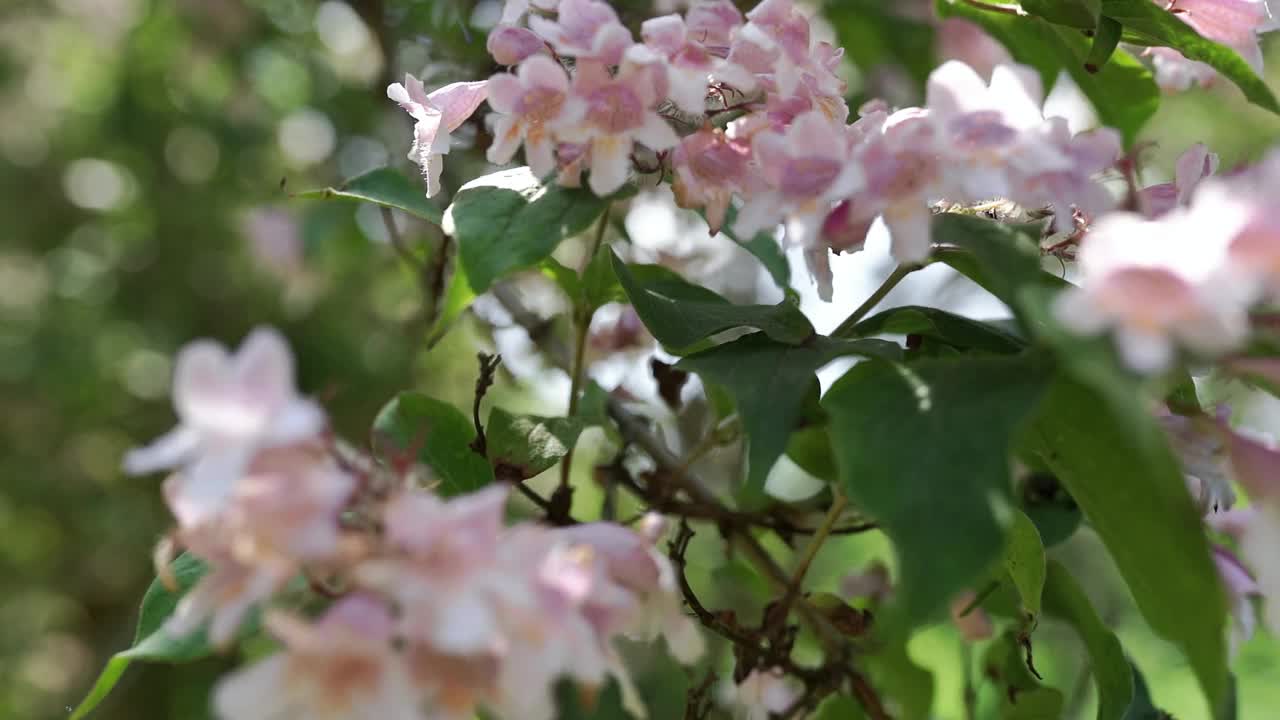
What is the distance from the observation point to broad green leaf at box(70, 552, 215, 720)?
472 millimetres

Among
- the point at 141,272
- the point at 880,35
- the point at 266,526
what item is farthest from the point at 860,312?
the point at 141,272

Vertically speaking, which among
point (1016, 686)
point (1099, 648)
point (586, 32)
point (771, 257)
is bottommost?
point (1016, 686)

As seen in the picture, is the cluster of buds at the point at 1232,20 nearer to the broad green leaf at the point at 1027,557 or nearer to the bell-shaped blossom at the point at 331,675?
the broad green leaf at the point at 1027,557

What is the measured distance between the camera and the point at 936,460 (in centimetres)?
40

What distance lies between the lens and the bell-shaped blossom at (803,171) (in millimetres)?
511

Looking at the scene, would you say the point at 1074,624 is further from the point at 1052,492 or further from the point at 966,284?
the point at 966,284

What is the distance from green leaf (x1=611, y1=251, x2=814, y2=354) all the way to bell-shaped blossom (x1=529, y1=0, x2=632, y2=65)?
12cm

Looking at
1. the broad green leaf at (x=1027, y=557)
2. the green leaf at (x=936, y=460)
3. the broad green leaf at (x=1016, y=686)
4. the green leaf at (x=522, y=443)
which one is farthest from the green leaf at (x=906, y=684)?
the green leaf at (x=936, y=460)

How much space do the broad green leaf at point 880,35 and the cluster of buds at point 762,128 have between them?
2.95 feet

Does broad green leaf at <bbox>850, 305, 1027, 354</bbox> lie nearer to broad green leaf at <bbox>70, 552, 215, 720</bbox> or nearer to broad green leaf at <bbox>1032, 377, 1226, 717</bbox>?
broad green leaf at <bbox>1032, 377, 1226, 717</bbox>

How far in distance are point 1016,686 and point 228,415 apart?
652 millimetres

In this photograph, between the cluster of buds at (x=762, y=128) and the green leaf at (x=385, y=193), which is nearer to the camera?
the cluster of buds at (x=762, y=128)

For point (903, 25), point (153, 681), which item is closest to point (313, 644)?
point (903, 25)

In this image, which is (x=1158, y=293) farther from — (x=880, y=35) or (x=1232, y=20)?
(x=880, y=35)
